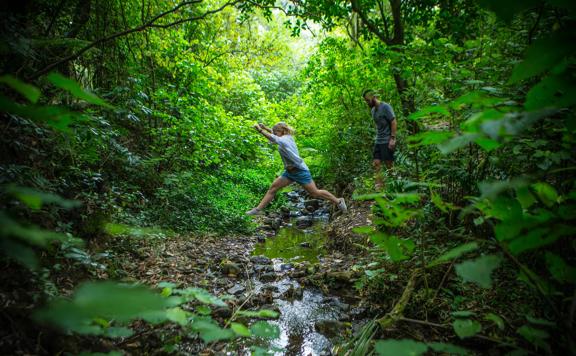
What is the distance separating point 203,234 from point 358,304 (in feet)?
9.84

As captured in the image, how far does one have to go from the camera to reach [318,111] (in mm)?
9570

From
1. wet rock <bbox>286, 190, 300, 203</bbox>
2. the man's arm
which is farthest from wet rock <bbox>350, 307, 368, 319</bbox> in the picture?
wet rock <bbox>286, 190, 300, 203</bbox>

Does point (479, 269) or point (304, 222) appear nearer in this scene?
point (479, 269)

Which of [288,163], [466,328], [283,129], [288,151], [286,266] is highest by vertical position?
[283,129]

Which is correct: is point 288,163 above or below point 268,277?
above

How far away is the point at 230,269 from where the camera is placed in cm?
366

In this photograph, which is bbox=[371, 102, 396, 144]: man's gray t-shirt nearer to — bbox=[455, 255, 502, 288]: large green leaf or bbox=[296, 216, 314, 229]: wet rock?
bbox=[296, 216, 314, 229]: wet rock

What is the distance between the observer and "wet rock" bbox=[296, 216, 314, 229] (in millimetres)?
6699

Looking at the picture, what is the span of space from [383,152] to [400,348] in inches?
200

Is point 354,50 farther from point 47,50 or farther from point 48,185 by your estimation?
point 48,185

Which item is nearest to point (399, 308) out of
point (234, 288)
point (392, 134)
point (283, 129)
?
point (234, 288)

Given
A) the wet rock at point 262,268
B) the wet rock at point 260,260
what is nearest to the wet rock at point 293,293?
the wet rock at point 262,268

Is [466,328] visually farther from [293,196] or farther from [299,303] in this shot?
[293,196]

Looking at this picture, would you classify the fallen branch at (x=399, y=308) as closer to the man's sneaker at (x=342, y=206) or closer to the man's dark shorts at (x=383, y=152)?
A: the man's sneaker at (x=342, y=206)
